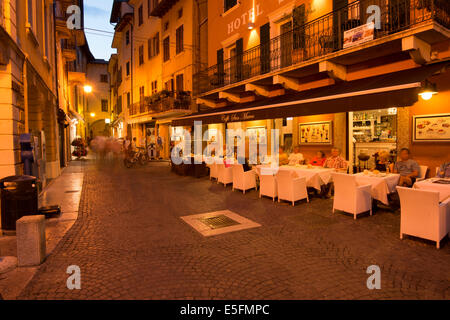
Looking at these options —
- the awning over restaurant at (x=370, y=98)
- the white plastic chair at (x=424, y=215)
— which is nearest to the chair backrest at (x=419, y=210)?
the white plastic chair at (x=424, y=215)

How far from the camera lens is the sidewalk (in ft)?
12.0

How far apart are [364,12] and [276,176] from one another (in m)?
5.66

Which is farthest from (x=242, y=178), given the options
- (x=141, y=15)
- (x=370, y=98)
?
(x=141, y=15)

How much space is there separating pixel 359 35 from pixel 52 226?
9.00m

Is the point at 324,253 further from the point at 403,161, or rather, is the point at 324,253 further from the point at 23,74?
the point at 23,74

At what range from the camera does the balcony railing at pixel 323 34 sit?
7.50 metres

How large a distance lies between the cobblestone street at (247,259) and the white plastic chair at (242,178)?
87.7 inches

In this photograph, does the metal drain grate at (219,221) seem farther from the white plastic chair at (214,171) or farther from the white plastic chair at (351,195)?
the white plastic chair at (214,171)

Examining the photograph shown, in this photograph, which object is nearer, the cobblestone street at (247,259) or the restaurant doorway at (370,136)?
the cobblestone street at (247,259)

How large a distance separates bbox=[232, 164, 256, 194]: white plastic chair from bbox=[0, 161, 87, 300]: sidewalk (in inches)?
184

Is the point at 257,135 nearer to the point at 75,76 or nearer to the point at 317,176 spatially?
the point at 317,176

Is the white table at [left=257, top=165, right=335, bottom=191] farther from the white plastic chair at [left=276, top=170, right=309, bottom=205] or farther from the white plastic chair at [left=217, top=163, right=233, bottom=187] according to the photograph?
the white plastic chair at [left=217, top=163, right=233, bottom=187]

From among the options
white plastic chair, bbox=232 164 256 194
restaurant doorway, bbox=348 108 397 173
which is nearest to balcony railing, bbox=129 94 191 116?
white plastic chair, bbox=232 164 256 194
